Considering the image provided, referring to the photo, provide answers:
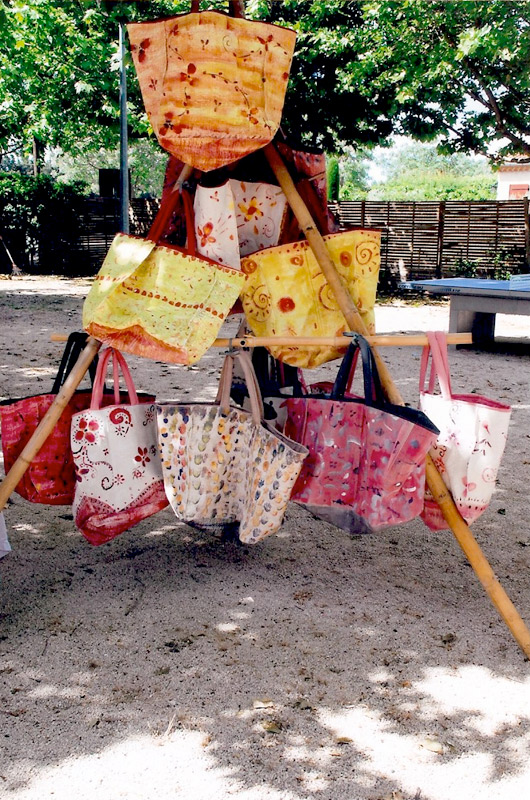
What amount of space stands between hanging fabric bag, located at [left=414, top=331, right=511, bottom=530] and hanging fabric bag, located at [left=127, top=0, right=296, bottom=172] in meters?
0.94

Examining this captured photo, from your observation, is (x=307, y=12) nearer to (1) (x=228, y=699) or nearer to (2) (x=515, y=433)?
(2) (x=515, y=433)

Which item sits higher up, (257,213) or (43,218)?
(43,218)

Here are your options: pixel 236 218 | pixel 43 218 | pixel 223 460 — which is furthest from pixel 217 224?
pixel 43 218

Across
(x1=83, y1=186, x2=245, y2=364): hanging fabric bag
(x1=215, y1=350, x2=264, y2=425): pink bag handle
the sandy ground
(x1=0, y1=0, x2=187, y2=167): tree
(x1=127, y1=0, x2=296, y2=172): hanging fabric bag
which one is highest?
(x1=0, y1=0, x2=187, y2=167): tree

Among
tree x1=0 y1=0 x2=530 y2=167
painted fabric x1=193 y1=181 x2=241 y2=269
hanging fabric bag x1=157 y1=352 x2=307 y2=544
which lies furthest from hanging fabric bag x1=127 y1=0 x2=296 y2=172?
tree x1=0 y1=0 x2=530 y2=167

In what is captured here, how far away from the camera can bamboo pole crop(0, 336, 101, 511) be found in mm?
2812

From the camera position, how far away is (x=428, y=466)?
2715mm

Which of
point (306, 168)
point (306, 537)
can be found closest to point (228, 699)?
point (306, 537)

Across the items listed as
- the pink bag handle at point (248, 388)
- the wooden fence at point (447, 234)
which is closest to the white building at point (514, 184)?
the wooden fence at point (447, 234)

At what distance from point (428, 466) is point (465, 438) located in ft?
0.53

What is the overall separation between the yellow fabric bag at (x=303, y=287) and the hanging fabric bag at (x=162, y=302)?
6.8 inches

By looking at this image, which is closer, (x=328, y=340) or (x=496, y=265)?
(x=328, y=340)

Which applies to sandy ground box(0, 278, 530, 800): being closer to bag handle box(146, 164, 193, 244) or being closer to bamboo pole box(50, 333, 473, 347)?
bamboo pole box(50, 333, 473, 347)

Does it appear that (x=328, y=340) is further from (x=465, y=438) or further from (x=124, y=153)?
(x=124, y=153)
